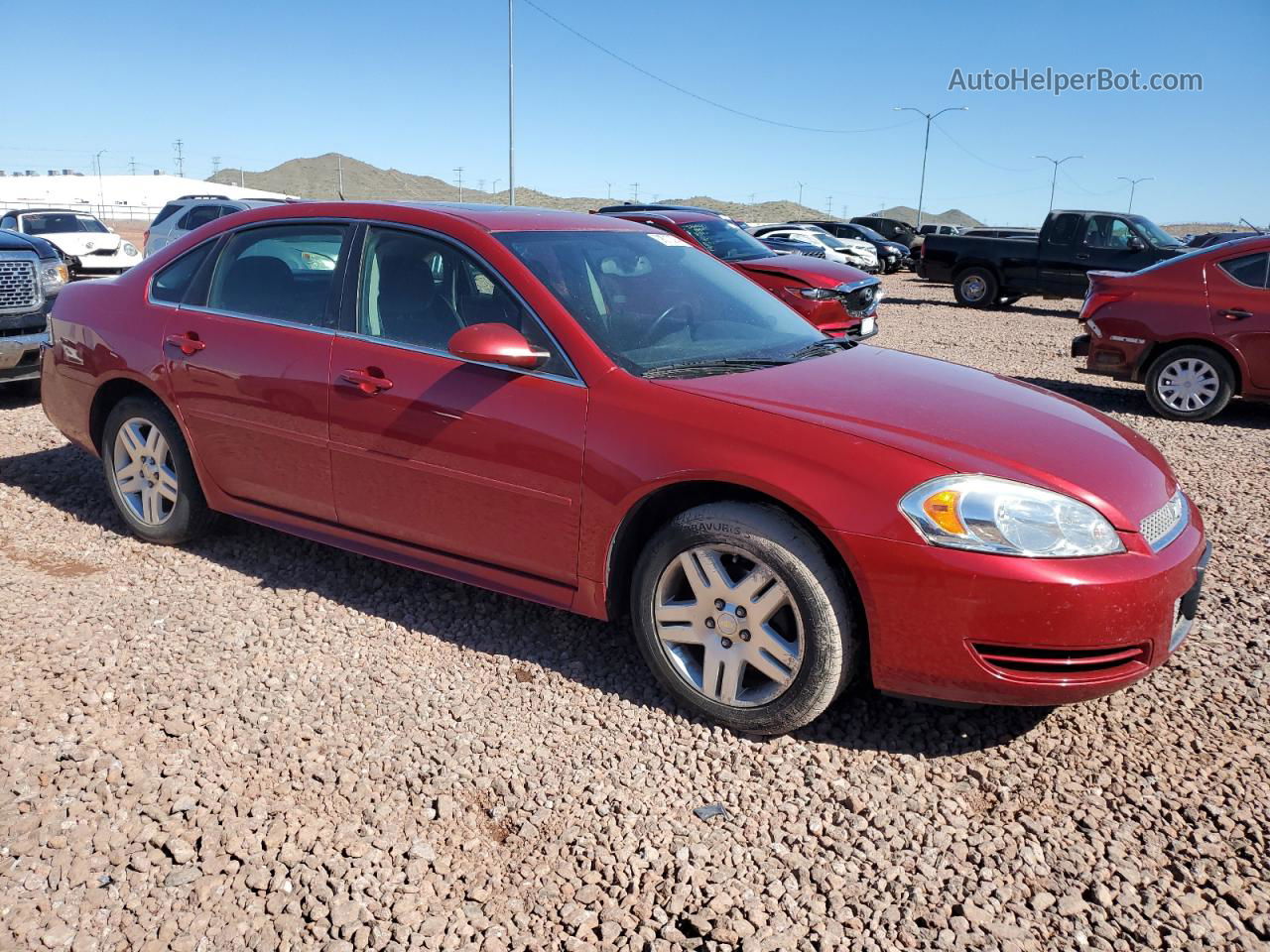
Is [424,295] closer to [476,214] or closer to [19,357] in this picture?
[476,214]

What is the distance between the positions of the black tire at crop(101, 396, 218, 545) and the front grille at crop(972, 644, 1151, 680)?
3.52 m

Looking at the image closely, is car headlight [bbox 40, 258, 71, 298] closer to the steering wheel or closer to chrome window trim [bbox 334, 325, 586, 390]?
chrome window trim [bbox 334, 325, 586, 390]

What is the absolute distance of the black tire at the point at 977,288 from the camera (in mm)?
19188

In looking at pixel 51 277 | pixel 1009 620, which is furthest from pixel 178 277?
pixel 51 277

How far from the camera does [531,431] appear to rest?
3379mm

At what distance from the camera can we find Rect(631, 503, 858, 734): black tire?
2957mm

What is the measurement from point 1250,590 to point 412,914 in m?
3.97

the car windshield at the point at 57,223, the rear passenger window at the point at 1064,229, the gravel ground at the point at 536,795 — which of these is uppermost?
the rear passenger window at the point at 1064,229

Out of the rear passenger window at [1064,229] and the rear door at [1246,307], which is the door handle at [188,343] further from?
the rear passenger window at [1064,229]

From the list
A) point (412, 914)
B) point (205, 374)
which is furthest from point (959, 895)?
point (205, 374)

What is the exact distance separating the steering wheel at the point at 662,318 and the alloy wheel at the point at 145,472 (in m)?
2.42

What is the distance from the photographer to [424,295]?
3842 mm

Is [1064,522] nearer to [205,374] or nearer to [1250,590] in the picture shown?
[1250,590]

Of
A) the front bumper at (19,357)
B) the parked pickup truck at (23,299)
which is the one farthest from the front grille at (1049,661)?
the front bumper at (19,357)
